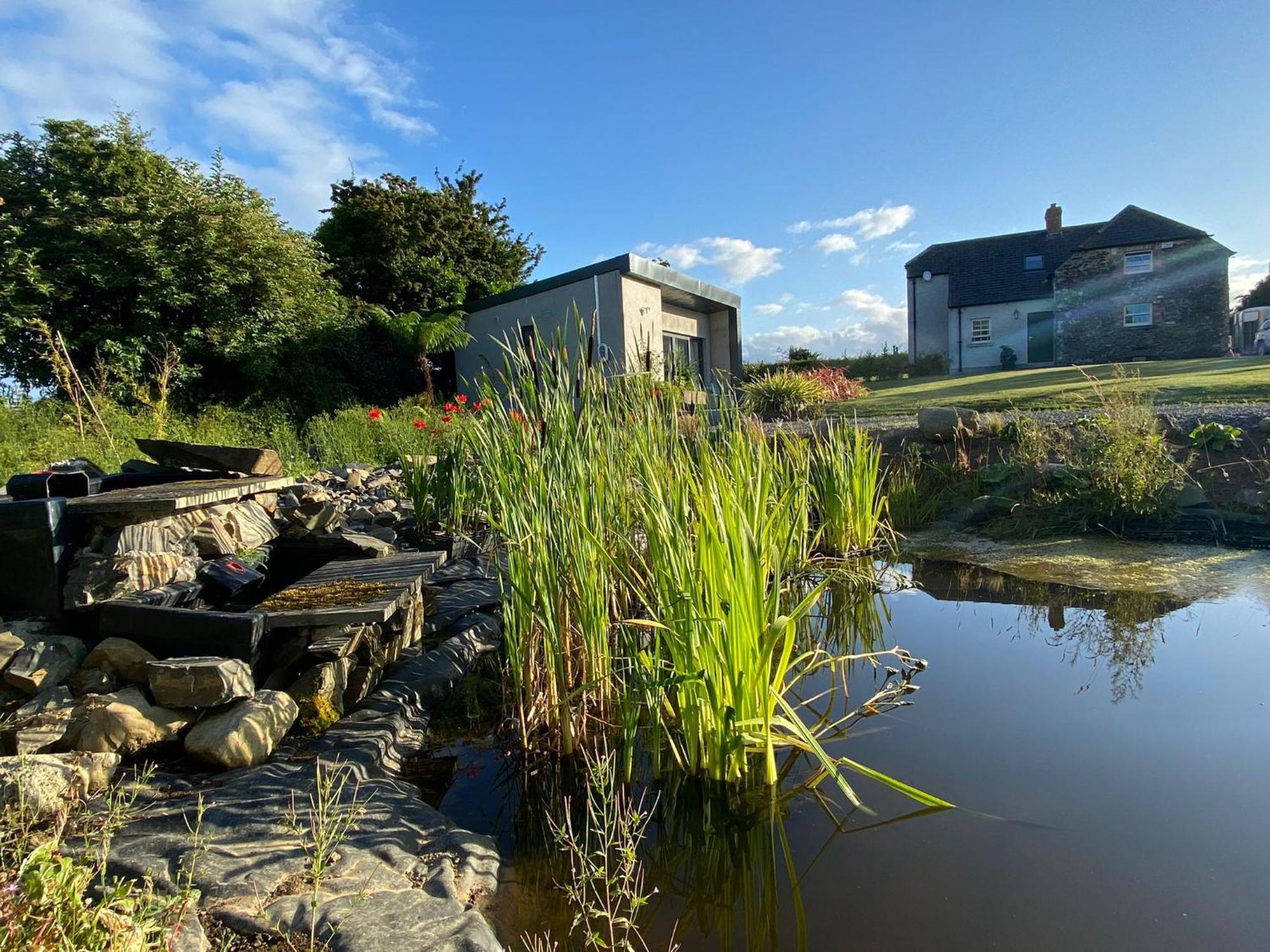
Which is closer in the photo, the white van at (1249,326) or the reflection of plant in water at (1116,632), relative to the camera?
the reflection of plant in water at (1116,632)

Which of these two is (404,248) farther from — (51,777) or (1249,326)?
(1249,326)

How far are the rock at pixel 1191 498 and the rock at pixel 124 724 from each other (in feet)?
21.9

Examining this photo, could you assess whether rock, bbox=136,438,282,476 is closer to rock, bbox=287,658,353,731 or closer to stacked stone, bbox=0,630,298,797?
stacked stone, bbox=0,630,298,797

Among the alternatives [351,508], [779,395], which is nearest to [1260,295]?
[779,395]

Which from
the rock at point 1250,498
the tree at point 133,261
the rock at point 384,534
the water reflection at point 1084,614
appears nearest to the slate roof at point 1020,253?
the rock at point 1250,498

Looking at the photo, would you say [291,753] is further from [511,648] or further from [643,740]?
[643,740]

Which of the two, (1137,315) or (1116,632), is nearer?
(1116,632)

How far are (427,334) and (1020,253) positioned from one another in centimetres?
2290

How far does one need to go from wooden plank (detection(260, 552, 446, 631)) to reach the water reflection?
291cm

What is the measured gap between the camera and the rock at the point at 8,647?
2338 millimetres

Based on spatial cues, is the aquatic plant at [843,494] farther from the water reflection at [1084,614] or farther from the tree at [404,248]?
the tree at [404,248]

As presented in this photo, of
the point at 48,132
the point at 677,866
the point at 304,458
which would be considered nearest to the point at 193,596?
the point at 677,866

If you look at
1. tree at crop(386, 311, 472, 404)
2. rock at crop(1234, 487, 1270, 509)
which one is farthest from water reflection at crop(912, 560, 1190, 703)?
tree at crop(386, 311, 472, 404)

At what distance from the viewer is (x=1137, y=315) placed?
2261 cm
